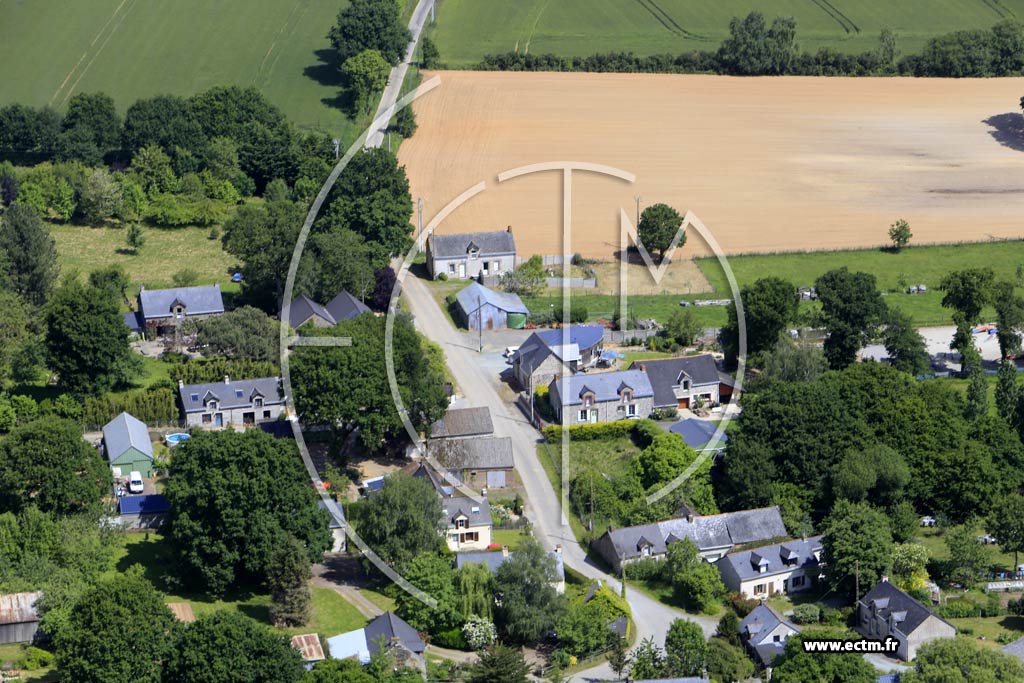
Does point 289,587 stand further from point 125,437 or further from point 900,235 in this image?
point 900,235

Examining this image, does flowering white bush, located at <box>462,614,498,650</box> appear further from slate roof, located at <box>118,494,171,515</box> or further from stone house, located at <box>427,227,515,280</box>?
stone house, located at <box>427,227,515,280</box>

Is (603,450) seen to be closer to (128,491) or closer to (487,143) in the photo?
(128,491)

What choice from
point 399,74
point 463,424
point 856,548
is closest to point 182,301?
point 463,424

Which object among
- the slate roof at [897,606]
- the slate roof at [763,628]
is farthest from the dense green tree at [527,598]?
the slate roof at [897,606]

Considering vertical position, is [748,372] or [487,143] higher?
[487,143]

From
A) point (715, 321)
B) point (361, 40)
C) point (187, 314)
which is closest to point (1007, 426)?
point (715, 321)

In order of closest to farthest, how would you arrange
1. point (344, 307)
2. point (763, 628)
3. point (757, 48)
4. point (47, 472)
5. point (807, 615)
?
point (763, 628) < point (807, 615) < point (47, 472) < point (344, 307) < point (757, 48)

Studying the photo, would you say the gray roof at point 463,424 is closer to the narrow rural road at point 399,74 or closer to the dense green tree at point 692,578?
the dense green tree at point 692,578
